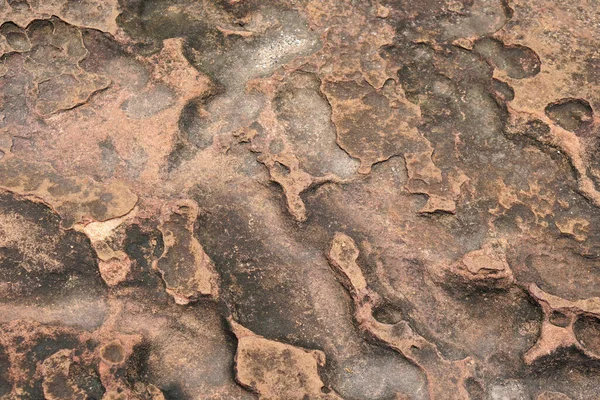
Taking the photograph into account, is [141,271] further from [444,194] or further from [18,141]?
[444,194]

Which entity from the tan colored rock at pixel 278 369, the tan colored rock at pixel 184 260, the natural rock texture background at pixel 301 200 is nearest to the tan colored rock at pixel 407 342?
the natural rock texture background at pixel 301 200

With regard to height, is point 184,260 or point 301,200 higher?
point 301,200

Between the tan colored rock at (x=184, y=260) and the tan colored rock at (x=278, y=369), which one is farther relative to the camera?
the tan colored rock at (x=184, y=260)

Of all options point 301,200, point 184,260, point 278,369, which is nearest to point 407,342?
point 278,369

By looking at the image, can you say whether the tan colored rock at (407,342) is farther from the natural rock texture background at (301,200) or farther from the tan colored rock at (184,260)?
the tan colored rock at (184,260)

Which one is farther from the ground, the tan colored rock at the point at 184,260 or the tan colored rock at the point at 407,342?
the tan colored rock at the point at 184,260

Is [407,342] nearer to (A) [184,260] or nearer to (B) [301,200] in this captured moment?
(B) [301,200]

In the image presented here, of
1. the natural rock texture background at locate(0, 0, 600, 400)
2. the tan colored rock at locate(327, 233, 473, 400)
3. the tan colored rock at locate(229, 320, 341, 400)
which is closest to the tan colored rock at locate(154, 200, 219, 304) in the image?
the natural rock texture background at locate(0, 0, 600, 400)

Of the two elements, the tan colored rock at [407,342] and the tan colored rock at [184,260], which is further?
the tan colored rock at [184,260]

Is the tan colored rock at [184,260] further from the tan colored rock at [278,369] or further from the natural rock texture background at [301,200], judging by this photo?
the tan colored rock at [278,369]
